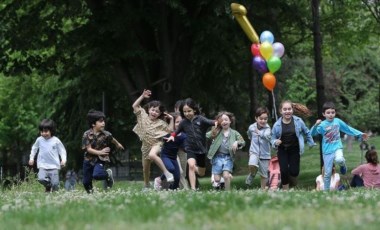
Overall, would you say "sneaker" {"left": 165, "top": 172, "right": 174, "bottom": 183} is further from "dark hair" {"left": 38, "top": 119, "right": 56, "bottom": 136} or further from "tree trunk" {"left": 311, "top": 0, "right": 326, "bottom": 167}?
"tree trunk" {"left": 311, "top": 0, "right": 326, "bottom": 167}

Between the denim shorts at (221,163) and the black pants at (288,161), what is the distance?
45.5 inches

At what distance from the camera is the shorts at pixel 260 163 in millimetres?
13930

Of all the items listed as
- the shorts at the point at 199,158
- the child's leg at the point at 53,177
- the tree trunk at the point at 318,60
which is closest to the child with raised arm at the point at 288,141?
the shorts at the point at 199,158

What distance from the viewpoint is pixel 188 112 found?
13.9m

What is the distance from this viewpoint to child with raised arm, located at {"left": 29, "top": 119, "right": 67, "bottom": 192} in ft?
46.4

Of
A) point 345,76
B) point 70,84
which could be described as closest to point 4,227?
point 70,84

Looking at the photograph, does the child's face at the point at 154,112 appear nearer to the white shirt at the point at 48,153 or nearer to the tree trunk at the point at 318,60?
the white shirt at the point at 48,153

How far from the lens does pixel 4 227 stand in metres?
6.05

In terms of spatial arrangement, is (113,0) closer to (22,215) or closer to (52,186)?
(52,186)

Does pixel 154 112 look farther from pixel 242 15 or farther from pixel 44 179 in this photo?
pixel 242 15

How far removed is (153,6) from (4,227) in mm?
15162

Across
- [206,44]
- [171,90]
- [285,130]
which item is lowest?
[285,130]

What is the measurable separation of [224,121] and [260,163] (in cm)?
122

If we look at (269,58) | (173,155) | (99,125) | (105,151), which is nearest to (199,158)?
(173,155)
